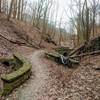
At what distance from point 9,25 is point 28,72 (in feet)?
47.4

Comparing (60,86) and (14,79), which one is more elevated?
(14,79)

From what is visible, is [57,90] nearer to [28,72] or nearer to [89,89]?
[89,89]

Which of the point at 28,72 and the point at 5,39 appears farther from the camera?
the point at 5,39

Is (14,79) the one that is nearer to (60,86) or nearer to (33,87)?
(33,87)

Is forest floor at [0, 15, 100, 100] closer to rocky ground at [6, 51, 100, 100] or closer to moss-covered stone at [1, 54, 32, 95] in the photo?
rocky ground at [6, 51, 100, 100]

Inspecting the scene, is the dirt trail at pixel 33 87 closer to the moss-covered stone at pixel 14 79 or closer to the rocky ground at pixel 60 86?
the rocky ground at pixel 60 86

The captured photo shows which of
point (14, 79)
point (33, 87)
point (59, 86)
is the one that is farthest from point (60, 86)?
point (14, 79)

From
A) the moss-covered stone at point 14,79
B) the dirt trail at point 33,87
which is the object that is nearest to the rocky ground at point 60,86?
the dirt trail at point 33,87

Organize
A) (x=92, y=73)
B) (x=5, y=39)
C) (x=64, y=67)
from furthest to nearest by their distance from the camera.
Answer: (x=5, y=39), (x=64, y=67), (x=92, y=73)

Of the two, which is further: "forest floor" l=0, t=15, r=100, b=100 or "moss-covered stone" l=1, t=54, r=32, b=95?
"moss-covered stone" l=1, t=54, r=32, b=95

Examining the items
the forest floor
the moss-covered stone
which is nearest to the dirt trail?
the forest floor

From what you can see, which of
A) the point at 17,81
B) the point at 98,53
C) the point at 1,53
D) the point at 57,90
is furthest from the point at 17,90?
the point at 98,53

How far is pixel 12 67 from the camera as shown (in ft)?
40.0

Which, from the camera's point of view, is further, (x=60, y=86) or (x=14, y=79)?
(x=60, y=86)
